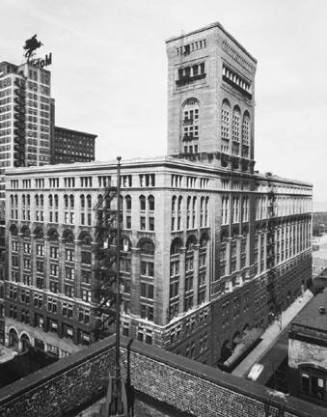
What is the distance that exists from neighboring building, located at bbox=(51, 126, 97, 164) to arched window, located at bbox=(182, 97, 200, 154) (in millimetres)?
102171

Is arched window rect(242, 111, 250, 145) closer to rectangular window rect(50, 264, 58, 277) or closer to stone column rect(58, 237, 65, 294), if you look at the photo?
stone column rect(58, 237, 65, 294)

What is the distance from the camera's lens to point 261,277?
222ft

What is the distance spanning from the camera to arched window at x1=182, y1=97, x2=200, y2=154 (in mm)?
54291

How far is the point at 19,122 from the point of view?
3354 inches

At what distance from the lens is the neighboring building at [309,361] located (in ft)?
88.5

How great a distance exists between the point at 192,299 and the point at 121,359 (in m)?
28.6

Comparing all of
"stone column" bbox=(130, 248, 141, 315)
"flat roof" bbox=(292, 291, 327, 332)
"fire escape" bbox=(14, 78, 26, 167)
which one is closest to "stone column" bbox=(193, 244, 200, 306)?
"stone column" bbox=(130, 248, 141, 315)

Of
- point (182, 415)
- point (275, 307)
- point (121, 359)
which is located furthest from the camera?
point (275, 307)

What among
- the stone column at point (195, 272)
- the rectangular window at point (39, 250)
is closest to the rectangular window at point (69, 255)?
the rectangular window at point (39, 250)

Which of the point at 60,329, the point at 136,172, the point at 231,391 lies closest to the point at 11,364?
the point at 60,329

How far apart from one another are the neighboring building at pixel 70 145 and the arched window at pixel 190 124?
10217cm

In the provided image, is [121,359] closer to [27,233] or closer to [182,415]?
[182,415]

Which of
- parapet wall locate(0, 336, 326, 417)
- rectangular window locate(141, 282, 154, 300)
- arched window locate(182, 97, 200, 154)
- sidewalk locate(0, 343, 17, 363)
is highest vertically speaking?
arched window locate(182, 97, 200, 154)

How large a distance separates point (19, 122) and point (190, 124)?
173 feet
